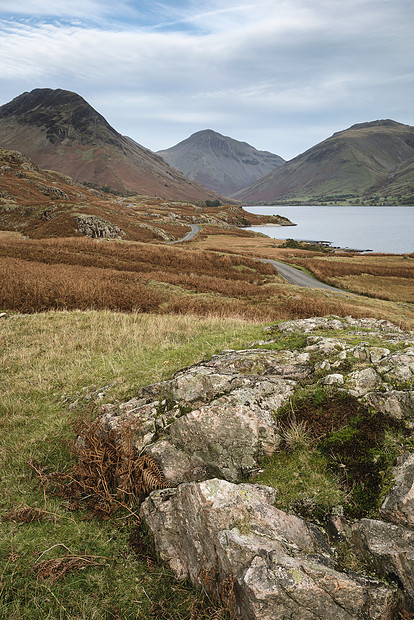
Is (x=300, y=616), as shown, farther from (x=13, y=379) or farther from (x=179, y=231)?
(x=179, y=231)

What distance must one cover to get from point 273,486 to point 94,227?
205 feet

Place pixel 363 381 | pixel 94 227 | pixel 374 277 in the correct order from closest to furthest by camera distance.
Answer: pixel 363 381, pixel 374 277, pixel 94 227

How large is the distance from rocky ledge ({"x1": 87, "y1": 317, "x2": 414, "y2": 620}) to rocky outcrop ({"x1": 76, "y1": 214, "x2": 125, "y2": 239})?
5807cm

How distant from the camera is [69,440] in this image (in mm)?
6086

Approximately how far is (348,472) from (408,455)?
0.79 m

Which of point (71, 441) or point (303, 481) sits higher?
point (303, 481)

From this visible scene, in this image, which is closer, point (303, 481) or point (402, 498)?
point (402, 498)

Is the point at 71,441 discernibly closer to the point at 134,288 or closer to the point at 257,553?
the point at 257,553

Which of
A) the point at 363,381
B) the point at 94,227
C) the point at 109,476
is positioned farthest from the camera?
the point at 94,227

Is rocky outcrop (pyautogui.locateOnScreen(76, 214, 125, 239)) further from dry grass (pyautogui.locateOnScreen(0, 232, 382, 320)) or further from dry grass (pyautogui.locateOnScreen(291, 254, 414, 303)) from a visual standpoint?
dry grass (pyautogui.locateOnScreen(291, 254, 414, 303))

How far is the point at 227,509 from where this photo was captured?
394 cm

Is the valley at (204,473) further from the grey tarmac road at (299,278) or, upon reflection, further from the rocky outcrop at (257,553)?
the grey tarmac road at (299,278)

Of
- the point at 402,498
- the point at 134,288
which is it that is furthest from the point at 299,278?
the point at 402,498

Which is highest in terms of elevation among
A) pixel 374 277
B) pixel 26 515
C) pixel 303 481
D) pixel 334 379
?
pixel 334 379
